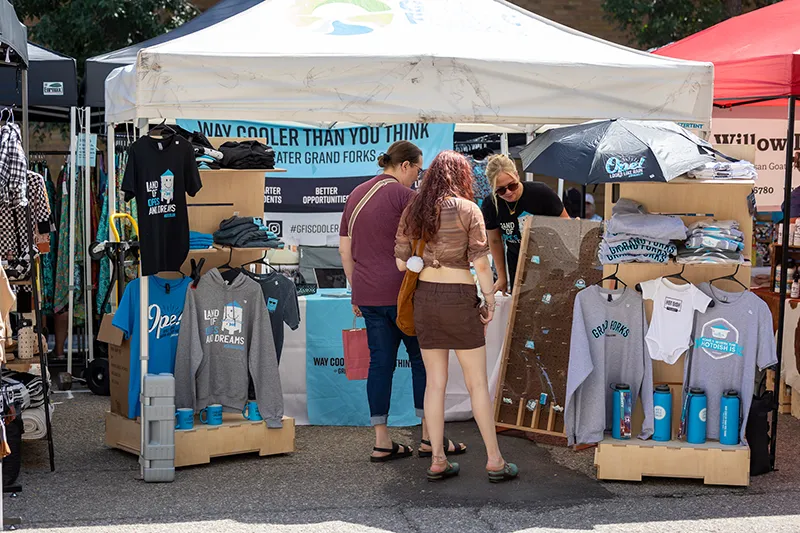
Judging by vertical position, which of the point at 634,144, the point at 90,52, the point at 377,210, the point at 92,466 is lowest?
the point at 92,466

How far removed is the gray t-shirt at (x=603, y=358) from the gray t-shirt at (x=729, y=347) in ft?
0.95

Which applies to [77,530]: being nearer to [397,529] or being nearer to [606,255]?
[397,529]

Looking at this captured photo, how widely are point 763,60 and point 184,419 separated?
402cm

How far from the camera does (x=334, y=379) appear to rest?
7047 millimetres

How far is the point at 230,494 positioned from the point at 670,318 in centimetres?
256

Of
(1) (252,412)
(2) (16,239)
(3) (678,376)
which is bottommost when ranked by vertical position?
(1) (252,412)

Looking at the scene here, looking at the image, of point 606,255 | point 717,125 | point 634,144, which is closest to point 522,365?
point 606,255

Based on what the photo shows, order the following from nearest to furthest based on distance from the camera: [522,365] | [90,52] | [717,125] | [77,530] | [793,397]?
[77,530], [522,365], [793,397], [717,125], [90,52]

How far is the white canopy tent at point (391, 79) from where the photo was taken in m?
5.56

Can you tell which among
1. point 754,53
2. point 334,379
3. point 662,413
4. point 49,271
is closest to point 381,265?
point 334,379

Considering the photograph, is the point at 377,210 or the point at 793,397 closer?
the point at 377,210

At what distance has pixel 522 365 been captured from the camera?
663cm

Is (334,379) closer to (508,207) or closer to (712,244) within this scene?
(508,207)

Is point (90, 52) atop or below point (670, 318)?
atop
